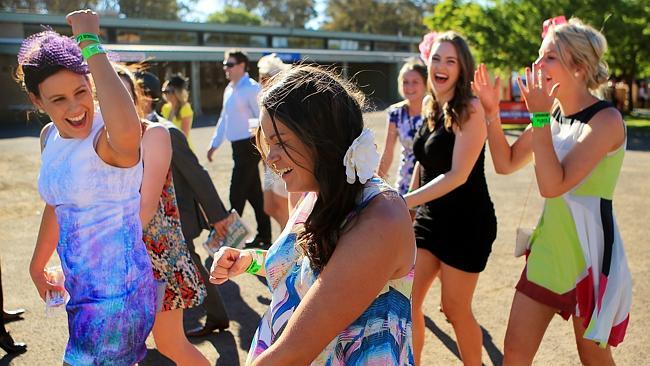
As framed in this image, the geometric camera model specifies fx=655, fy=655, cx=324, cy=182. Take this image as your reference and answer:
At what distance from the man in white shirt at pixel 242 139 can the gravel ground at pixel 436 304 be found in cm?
69

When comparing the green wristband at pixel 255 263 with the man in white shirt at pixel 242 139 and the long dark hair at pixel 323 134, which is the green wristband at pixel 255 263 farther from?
the man in white shirt at pixel 242 139

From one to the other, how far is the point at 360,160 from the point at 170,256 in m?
1.77

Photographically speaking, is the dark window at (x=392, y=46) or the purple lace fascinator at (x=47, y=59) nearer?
the purple lace fascinator at (x=47, y=59)

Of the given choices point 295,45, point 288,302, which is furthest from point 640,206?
point 295,45

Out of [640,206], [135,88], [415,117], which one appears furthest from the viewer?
[640,206]

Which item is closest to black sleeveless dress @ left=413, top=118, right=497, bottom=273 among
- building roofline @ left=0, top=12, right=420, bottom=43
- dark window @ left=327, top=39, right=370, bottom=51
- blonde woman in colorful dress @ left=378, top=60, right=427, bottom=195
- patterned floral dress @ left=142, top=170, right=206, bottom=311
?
blonde woman in colorful dress @ left=378, top=60, right=427, bottom=195

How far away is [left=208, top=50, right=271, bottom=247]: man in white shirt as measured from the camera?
6.82 m

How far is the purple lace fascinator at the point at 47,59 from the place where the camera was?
7.75ft

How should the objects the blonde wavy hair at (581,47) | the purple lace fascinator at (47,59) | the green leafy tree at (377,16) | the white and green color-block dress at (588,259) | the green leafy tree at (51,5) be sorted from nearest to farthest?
the purple lace fascinator at (47,59), the white and green color-block dress at (588,259), the blonde wavy hair at (581,47), the green leafy tree at (51,5), the green leafy tree at (377,16)

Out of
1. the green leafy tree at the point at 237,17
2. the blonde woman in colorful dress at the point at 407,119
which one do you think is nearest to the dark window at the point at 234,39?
the green leafy tree at the point at 237,17

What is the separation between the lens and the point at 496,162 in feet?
11.1

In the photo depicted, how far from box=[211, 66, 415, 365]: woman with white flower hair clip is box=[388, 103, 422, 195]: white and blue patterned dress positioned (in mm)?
3011

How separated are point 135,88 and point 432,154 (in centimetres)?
162

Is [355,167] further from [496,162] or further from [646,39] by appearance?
[646,39]
